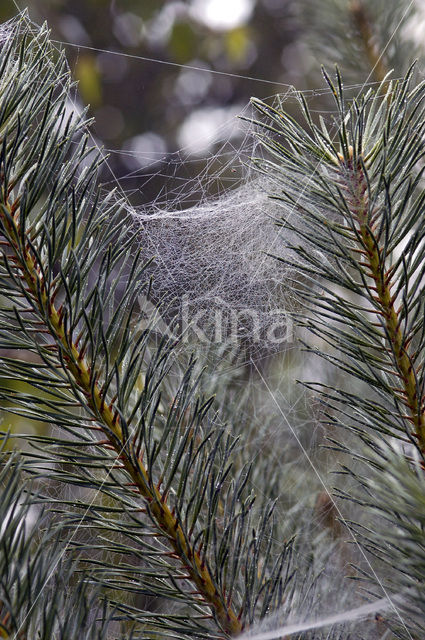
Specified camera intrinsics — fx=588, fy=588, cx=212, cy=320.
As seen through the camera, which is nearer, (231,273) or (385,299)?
(385,299)

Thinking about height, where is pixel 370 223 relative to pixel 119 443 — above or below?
above

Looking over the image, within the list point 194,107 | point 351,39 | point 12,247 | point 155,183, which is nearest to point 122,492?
point 12,247

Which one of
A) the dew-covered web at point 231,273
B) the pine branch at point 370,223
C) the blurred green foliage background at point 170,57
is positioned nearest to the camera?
the pine branch at point 370,223

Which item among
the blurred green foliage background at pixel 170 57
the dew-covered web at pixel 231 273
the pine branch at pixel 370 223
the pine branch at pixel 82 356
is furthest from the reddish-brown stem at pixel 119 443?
the blurred green foliage background at pixel 170 57

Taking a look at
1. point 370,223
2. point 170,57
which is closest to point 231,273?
point 370,223

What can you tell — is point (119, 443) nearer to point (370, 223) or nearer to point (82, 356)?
point (82, 356)

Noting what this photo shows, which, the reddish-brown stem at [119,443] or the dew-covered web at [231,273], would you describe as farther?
the dew-covered web at [231,273]

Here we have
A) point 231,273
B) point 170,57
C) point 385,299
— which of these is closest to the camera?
point 385,299

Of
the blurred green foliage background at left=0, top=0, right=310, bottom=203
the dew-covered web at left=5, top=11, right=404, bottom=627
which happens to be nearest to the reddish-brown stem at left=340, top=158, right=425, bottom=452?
the dew-covered web at left=5, top=11, right=404, bottom=627

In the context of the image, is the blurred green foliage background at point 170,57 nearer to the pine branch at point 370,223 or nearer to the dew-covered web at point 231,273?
the dew-covered web at point 231,273

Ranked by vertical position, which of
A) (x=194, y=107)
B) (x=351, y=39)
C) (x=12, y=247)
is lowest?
(x=12, y=247)

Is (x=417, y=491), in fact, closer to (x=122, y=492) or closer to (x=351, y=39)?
(x=122, y=492)
